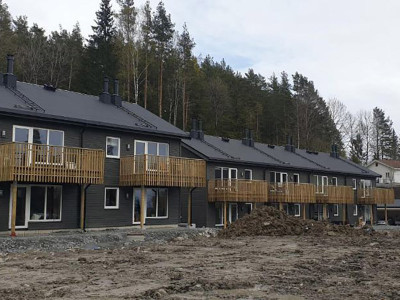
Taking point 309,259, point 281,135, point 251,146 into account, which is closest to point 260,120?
point 281,135

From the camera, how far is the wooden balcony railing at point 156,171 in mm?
23156

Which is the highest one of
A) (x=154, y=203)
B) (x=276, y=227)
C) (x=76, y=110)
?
(x=76, y=110)

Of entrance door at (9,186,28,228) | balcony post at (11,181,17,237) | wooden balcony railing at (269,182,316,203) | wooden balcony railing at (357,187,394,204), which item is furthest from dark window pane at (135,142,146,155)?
wooden balcony railing at (357,187,394,204)

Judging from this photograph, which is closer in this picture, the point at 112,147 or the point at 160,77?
the point at 112,147

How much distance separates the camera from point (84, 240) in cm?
1906

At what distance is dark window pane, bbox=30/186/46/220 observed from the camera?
67.7 ft

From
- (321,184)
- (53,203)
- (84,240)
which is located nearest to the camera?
(84,240)

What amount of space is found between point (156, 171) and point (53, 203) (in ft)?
16.7

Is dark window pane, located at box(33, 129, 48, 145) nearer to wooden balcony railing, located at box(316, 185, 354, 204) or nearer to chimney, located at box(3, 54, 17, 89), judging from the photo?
chimney, located at box(3, 54, 17, 89)

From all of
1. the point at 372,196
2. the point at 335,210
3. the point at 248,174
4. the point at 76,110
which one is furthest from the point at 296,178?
the point at 76,110

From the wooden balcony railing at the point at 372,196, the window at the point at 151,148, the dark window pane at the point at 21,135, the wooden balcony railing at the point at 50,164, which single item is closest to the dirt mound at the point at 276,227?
the window at the point at 151,148

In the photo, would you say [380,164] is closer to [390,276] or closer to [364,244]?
[364,244]

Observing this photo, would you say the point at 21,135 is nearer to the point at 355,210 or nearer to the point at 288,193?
the point at 288,193

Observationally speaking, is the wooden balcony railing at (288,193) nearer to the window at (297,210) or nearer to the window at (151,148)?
the window at (297,210)
